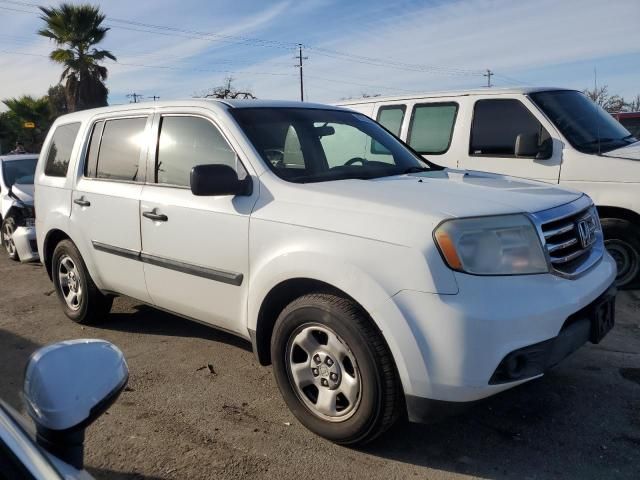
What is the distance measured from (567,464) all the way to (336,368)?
1.20 meters

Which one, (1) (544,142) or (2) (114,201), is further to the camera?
(1) (544,142)

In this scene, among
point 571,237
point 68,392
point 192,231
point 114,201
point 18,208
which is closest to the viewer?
point 68,392

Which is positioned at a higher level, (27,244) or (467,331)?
(467,331)

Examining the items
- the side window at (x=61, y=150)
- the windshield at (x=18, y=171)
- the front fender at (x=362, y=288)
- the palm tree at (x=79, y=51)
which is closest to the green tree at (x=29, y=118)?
the palm tree at (x=79, y=51)

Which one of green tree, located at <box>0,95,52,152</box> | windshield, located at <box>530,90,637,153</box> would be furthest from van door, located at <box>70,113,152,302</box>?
green tree, located at <box>0,95,52,152</box>

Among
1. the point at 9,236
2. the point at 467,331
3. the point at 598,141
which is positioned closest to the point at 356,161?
the point at 467,331

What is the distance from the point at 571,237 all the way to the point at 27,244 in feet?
21.6

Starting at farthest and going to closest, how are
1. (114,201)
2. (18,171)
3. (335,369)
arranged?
(18,171) → (114,201) → (335,369)

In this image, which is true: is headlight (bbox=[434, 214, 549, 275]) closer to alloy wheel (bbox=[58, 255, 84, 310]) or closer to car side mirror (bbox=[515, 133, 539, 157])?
car side mirror (bbox=[515, 133, 539, 157])

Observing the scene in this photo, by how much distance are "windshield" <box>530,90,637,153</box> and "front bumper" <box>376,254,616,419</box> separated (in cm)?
357

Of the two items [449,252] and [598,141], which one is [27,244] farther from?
[598,141]

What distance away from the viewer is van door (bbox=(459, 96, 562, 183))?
5.63m

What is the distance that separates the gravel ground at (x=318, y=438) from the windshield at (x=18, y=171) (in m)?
4.89

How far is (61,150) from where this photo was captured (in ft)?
16.5
